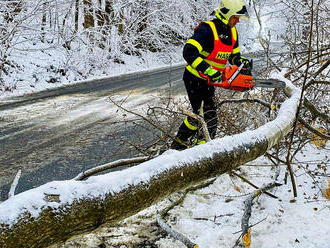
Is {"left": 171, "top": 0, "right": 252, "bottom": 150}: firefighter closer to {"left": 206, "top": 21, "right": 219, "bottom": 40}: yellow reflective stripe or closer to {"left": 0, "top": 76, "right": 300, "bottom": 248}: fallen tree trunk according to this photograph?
{"left": 206, "top": 21, "right": 219, "bottom": 40}: yellow reflective stripe

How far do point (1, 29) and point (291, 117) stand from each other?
973 centimetres

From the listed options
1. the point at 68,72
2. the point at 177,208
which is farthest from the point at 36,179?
the point at 68,72

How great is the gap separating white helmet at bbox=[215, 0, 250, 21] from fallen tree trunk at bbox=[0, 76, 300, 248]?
2.35m

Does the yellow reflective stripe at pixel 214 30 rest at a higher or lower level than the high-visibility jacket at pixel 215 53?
higher

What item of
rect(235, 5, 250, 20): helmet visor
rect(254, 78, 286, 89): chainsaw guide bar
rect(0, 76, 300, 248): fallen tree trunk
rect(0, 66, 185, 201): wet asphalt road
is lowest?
rect(0, 66, 185, 201): wet asphalt road

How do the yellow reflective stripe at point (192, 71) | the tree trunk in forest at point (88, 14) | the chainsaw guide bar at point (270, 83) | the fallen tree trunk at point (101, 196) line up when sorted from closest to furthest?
1. the fallen tree trunk at point (101, 196)
2. the chainsaw guide bar at point (270, 83)
3. the yellow reflective stripe at point (192, 71)
4. the tree trunk in forest at point (88, 14)

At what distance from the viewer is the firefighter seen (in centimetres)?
361

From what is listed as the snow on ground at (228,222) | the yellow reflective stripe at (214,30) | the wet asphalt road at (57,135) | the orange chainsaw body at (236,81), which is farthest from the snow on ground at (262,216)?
the yellow reflective stripe at (214,30)

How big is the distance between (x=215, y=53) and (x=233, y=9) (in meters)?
0.52

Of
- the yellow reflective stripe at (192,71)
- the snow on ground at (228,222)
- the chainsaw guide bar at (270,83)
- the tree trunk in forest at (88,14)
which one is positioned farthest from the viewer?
the tree trunk in forest at (88,14)

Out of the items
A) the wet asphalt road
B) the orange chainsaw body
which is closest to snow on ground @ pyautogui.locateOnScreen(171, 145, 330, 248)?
the orange chainsaw body

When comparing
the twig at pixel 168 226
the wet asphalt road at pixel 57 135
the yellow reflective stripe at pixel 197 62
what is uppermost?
the yellow reflective stripe at pixel 197 62

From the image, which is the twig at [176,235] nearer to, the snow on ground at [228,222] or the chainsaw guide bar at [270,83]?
the snow on ground at [228,222]

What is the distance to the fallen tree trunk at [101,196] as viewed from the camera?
902 millimetres
